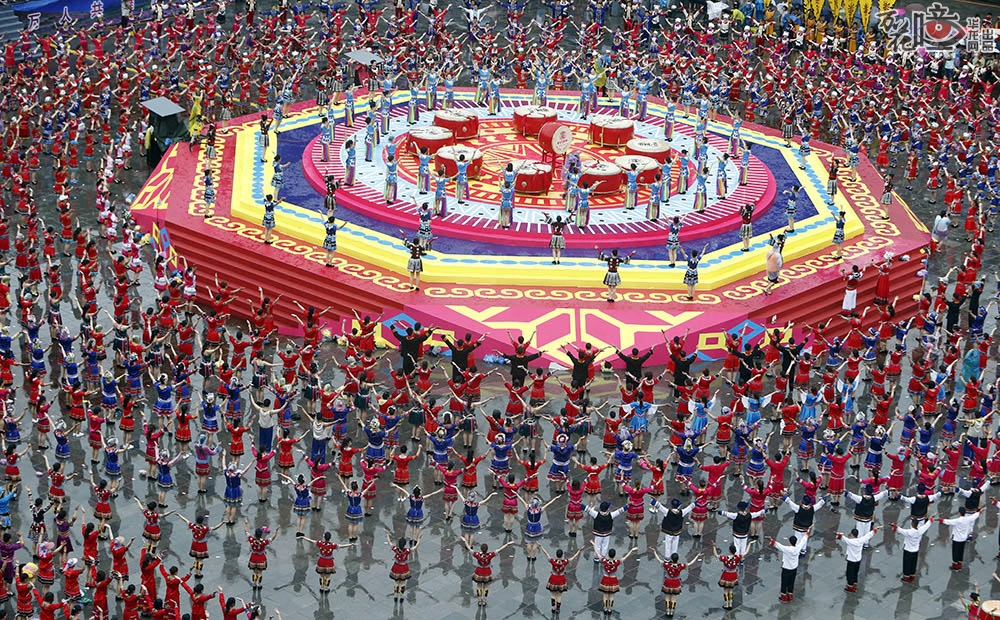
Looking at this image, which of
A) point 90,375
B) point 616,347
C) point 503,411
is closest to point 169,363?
point 90,375

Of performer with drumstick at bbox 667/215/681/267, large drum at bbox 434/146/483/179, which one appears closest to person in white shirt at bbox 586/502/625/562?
performer with drumstick at bbox 667/215/681/267

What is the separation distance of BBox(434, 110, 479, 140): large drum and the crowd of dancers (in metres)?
2.32

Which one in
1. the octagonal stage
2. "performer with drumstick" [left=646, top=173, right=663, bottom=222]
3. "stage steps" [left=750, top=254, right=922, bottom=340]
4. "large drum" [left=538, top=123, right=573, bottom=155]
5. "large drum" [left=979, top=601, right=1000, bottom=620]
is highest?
"large drum" [left=538, top=123, right=573, bottom=155]

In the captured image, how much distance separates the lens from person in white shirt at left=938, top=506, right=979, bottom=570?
36344 millimetres

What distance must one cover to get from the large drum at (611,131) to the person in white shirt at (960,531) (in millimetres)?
25306

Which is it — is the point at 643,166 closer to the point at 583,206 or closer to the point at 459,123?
the point at 583,206

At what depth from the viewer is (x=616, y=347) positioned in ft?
150

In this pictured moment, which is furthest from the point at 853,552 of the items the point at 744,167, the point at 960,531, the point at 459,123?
the point at 459,123

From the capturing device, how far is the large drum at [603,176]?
54.7 m

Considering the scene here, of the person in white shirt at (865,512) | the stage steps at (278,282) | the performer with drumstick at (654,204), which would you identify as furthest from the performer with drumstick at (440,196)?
the person in white shirt at (865,512)

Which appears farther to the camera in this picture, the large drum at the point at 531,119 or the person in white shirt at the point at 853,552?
the large drum at the point at 531,119

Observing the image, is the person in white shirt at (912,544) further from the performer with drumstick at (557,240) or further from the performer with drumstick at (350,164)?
the performer with drumstick at (350,164)

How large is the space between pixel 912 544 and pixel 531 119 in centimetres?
2812

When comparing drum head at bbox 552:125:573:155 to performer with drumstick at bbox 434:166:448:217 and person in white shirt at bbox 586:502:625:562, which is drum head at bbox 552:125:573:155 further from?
person in white shirt at bbox 586:502:625:562
